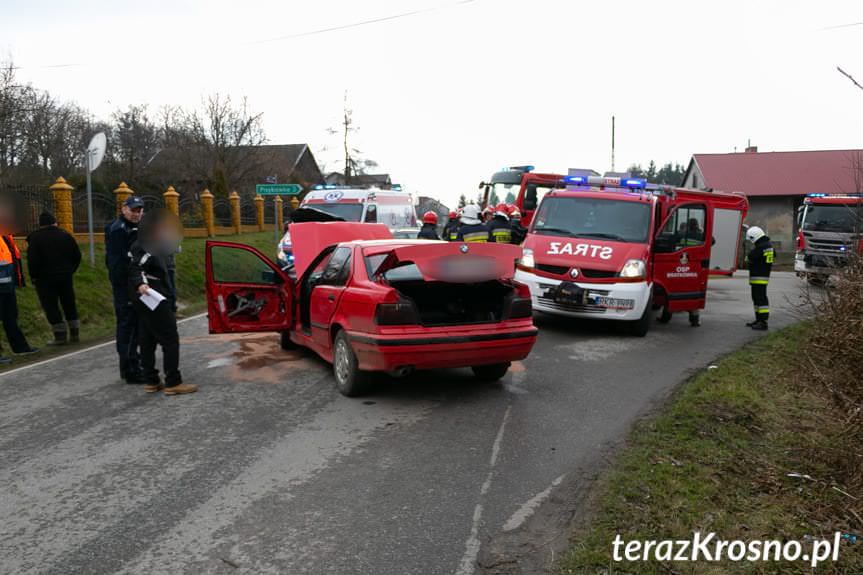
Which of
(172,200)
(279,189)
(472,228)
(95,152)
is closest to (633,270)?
(472,228)

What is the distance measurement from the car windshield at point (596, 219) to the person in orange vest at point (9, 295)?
25.5 feet

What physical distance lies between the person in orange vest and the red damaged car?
3519mm

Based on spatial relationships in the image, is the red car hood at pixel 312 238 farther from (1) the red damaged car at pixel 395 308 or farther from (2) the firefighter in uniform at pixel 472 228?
(2) the firefighter in uniform at pixel 472 228

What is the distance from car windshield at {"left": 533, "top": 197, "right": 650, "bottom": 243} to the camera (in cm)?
1100

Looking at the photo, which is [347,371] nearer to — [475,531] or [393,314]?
[393,314]

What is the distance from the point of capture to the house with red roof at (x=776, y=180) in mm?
41688

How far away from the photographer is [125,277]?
7711mm

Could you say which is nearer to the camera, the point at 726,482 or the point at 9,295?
the point at 726,482

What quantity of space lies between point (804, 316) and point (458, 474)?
476 cm

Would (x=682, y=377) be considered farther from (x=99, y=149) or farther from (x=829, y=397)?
(x=99, y=149)

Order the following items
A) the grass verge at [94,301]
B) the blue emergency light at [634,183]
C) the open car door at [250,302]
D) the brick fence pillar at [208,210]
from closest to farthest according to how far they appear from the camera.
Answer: the open car door at [250,302], the grass verge at [94,301], the blue emergency light at [634,183], the brick fence pillar at [208,210]

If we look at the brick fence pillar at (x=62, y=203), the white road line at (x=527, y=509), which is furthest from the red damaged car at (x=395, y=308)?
the brick fence pillar at (x=62, y=203)

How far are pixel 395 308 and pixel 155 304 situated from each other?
2.51 m

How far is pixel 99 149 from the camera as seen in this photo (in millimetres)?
13383
